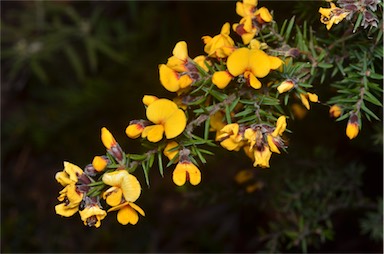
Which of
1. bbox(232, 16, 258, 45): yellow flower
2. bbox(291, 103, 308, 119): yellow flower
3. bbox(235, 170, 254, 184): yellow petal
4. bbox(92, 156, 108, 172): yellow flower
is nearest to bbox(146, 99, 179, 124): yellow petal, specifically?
bbox(92, 156, 108, 172): yellow flower

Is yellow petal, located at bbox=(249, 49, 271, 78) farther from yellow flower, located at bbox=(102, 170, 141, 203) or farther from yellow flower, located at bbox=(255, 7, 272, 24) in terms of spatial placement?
yellow flower, located at bbox=(102, 170, 141, 203)

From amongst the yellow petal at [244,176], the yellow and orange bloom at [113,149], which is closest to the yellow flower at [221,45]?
the yellow and orange bloom at [113,149]

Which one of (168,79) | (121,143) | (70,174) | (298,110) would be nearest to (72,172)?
(70,174)

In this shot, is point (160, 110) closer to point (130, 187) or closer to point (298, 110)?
point (130, 187)

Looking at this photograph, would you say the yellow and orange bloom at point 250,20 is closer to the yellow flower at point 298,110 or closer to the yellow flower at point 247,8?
the yellow flower at point 247,8

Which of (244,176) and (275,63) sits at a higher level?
(275,63)

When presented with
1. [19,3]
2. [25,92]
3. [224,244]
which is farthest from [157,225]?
[19,3]
